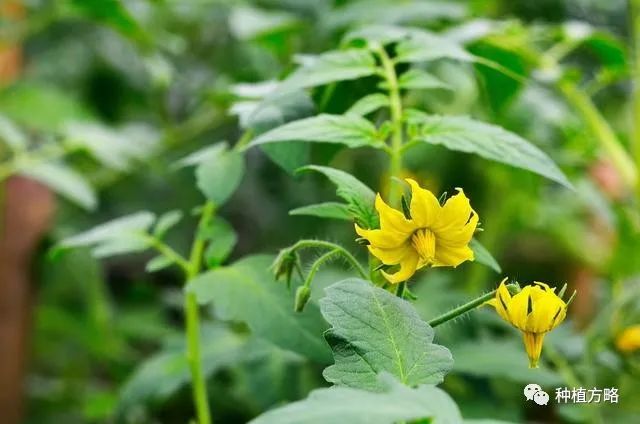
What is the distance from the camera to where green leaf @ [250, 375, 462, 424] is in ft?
0.91

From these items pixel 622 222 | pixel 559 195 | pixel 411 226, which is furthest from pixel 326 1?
pixel 411 226

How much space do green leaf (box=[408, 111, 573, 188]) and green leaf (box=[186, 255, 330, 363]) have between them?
12 centimetres

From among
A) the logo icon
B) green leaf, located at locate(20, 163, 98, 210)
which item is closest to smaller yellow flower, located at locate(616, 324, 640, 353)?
the logo icon

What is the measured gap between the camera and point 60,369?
152 cm

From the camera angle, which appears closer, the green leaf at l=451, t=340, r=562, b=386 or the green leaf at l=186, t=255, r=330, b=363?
the green leaf at l=186, t=255, r=330, b=363

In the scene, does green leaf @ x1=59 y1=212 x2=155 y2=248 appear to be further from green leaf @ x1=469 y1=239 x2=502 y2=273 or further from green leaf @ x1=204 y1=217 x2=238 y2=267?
green leaf @ x1=469 y1=239 x2=502 y2=273

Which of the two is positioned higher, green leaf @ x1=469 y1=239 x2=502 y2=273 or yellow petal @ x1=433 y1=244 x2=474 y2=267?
yellow petal @ x1=433 y1=244 x2=474 y2=267

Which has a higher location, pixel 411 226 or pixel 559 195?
pixel 411 226

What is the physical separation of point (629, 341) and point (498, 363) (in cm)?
10

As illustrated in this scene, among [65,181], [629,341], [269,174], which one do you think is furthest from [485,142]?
[269,174]

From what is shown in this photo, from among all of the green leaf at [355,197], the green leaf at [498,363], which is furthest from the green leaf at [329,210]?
the green leaf at [498,363]

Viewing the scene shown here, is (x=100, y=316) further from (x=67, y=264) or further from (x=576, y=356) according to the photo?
(x=576, y=356)

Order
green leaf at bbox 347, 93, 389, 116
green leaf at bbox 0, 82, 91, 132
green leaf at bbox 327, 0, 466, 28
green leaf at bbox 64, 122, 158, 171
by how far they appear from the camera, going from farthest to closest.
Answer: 1. green leaf at bbox 0, 82, 91, 132
2. green leaf at bbox 64, 122, 158, 171
3. green leaf at bbox 327, 0, 466, 28
4. green leaf at bbox 347, 93, 389, 116

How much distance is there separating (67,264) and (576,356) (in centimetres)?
72
